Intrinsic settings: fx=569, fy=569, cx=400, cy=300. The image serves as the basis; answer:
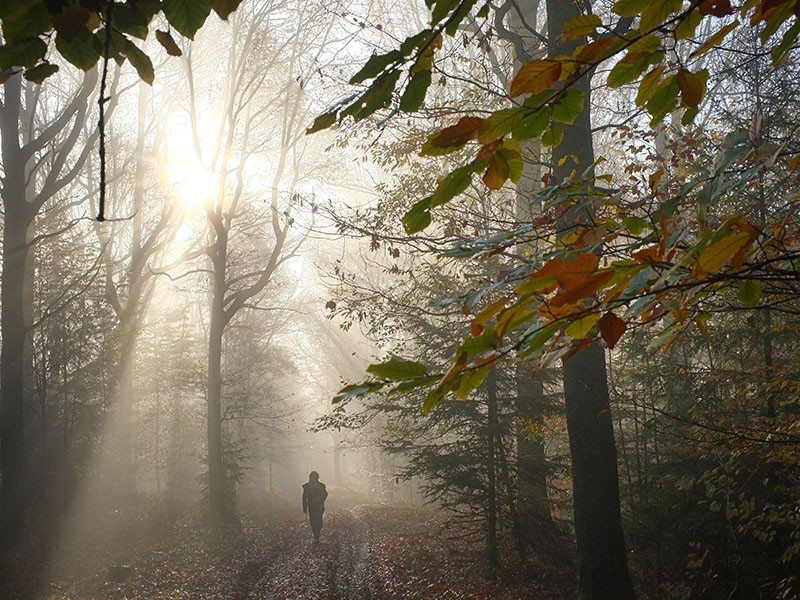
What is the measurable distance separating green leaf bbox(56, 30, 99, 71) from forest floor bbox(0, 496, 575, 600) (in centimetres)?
884

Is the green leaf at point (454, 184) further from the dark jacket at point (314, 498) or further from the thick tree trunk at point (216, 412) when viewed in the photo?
the thick tree trunk at point (216, 412)

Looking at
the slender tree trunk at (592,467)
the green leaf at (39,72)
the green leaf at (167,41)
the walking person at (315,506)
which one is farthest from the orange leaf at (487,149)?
the walking person at (315,506)

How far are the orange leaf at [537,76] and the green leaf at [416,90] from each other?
23cm

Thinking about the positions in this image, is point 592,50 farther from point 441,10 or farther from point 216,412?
point 216,412

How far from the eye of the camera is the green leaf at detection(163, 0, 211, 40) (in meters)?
1.12

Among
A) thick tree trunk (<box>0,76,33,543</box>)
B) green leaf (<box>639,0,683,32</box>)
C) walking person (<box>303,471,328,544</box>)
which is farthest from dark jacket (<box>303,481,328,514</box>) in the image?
green leaf (<box>639,0,683,32</box>)

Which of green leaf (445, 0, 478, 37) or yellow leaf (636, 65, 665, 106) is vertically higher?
green leaf (445, 0, 478, 37)

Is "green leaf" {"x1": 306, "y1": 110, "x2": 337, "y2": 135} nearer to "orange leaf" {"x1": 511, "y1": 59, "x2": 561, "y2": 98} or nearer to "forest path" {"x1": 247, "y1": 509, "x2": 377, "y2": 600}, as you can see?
"orange leaf" {"x1": 511, "y1": 59, "x2": 561, "y2": 98}

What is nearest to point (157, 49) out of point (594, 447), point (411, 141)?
point (411, 141)

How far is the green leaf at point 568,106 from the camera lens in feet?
3.64

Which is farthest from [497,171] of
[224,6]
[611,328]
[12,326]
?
[12,326]

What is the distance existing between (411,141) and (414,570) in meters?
7.83

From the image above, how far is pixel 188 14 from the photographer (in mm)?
1122

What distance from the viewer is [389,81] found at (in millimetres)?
1118
